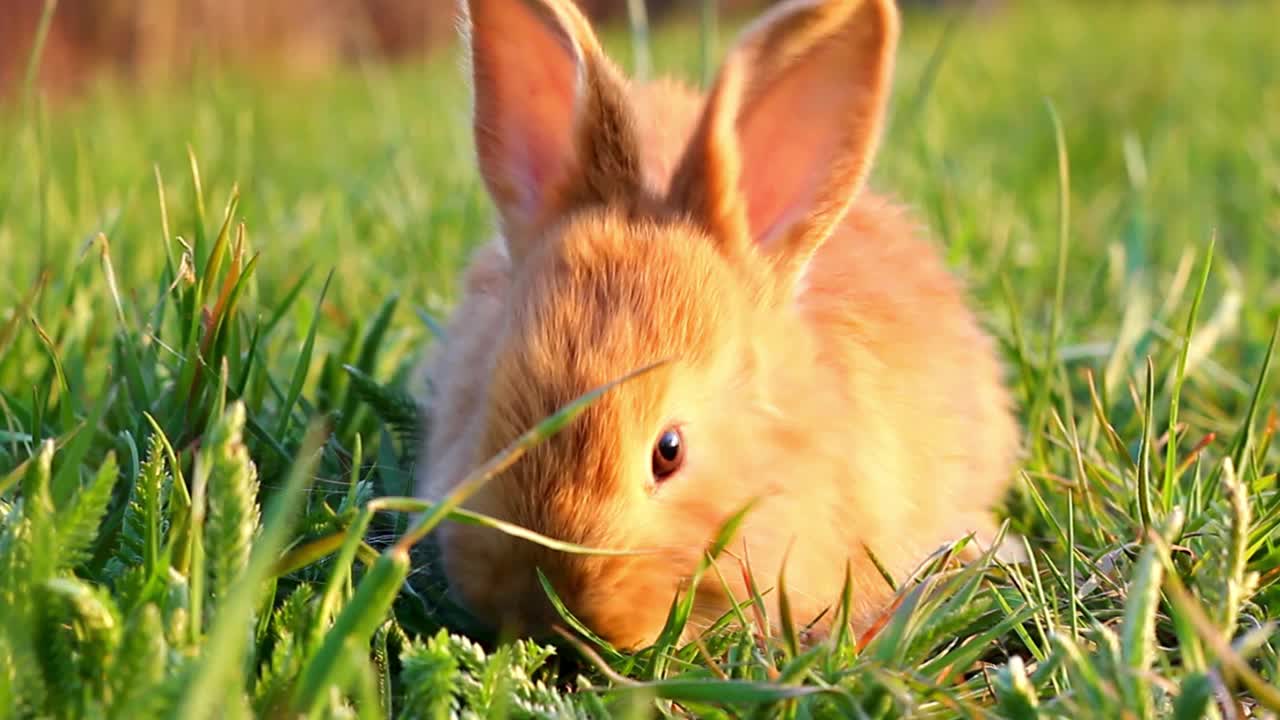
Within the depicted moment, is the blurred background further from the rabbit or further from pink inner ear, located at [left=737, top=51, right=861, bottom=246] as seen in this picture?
pink inner ear, located at [left=737, top=51, right=861, bottom=246]

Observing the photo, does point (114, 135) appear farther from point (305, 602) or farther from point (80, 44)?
point (80, 44)

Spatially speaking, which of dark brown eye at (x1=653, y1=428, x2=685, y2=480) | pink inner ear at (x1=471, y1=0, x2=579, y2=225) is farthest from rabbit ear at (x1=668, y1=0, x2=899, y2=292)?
dark brown eye at (x1=653, y1=428, x2=685, y2=480)

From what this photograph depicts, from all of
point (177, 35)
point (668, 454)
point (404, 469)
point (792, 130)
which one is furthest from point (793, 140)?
point (177, 35)

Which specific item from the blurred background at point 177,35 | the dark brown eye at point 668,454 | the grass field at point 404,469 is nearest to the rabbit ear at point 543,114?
the grass field at point 404,469

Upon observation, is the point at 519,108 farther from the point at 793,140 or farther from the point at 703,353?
the point at 703,353

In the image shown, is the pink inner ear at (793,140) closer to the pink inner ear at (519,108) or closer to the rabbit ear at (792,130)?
the rabbit ear at (792,130)
